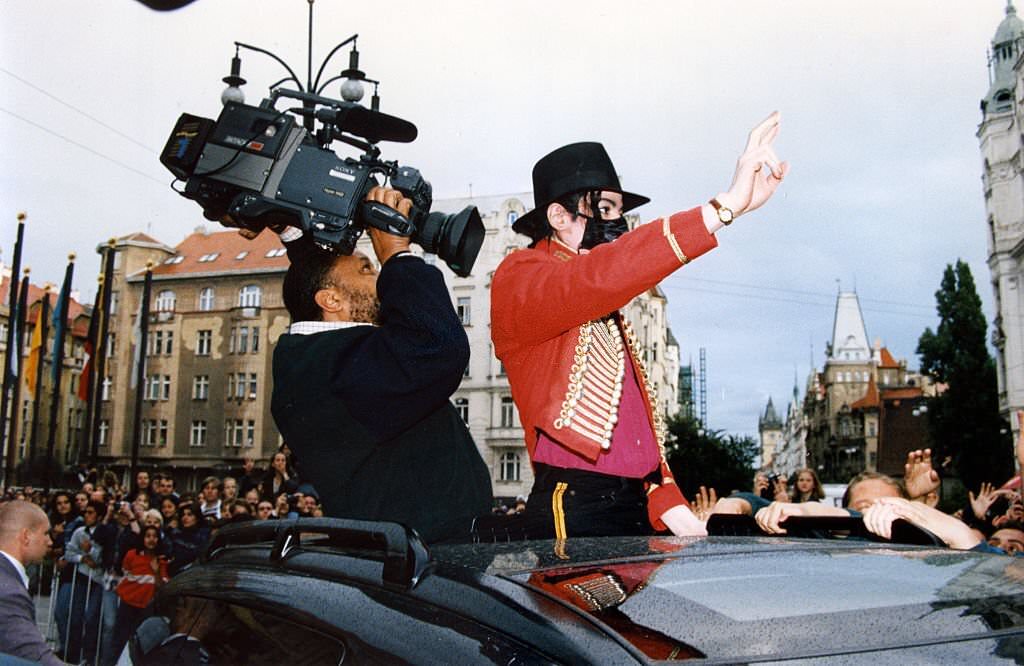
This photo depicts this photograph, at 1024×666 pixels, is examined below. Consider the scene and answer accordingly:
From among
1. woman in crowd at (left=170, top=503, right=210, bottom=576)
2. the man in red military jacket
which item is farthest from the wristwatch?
woman in crowd at (left=170, top=503, right=210, bottom=576)

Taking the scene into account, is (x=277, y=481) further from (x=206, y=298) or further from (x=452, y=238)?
(x=206, y=298)

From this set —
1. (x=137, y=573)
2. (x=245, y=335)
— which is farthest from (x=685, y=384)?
(x=137, y=573)

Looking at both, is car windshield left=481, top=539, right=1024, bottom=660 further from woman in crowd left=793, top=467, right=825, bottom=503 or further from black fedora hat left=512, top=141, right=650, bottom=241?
woman in crowd left=793, top=467, right=825, bottom=503

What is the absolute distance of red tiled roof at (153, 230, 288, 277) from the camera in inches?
1692

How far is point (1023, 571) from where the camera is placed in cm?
160

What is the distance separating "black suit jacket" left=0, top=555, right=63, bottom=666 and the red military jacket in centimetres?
210

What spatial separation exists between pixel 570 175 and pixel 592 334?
0.52m

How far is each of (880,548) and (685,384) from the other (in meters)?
150

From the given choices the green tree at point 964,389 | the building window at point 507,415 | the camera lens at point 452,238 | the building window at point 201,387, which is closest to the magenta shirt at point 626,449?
the camera lens at point 452,238

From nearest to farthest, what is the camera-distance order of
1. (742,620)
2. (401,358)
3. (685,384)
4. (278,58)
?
(742,620) → (401,358) → (278,58) → (685,384)

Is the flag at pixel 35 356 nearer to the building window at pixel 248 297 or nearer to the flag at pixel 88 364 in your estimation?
the flag at pixel 88 364

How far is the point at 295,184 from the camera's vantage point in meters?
2.80

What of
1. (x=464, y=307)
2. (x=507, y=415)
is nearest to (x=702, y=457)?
(x=507, y=415)

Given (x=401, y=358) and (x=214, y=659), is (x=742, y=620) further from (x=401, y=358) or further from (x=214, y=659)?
(x=401, y=358)
